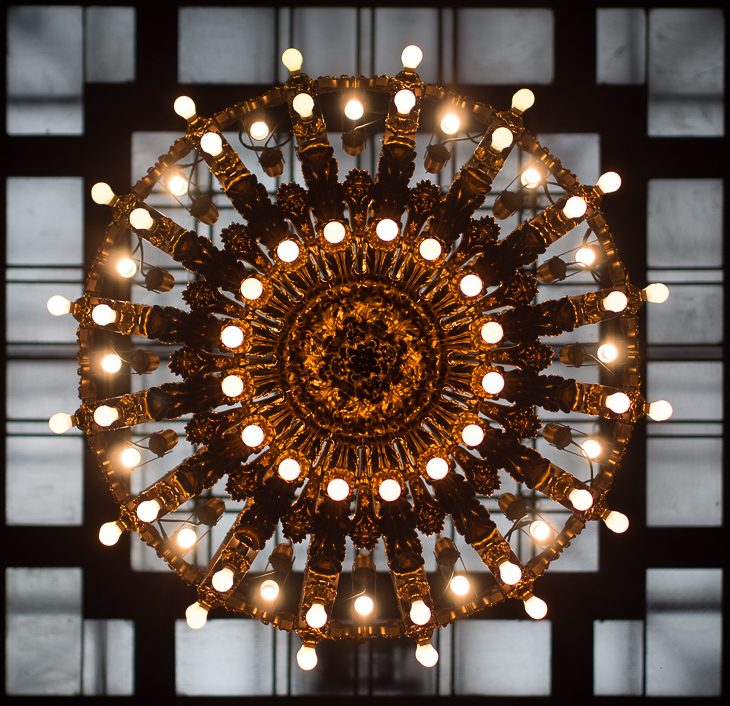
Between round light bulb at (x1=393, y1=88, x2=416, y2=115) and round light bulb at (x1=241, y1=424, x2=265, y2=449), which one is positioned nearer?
round light bulb at (x1=241, y1=424, x2=265, y2=449)

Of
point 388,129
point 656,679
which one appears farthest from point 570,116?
point 656,679

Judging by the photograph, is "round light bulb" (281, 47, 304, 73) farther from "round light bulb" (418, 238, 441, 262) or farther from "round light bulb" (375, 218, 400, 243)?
"round light bulb" (418, 238, 441, 262)

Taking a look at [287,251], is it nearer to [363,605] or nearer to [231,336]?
[231,336]

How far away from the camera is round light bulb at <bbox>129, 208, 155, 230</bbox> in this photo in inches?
98.8

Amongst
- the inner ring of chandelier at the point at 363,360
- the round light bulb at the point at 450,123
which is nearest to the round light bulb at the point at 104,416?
the inner ring of chandelier at the point at 363,360

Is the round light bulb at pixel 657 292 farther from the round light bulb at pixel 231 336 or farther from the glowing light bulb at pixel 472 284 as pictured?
the round light bulb at pixel 231 336

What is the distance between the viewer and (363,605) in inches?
101

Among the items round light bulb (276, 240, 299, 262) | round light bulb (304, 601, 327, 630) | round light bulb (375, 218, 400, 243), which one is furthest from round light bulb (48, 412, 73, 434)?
round light bulb (375, 218, 400, 243)

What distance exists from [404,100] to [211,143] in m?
0.95

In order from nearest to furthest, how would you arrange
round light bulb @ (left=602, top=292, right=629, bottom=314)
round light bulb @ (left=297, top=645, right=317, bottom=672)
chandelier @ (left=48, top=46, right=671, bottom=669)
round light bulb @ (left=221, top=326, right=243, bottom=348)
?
round light bulb @ (left=221, top=326, right=243, bottom=348)
round light bulb @ (left=602, top=292, right=629, bottom=314)
chandelier @ (left=48, top=46, right=671, bottom=669)
round light bulb @ (left=297, top=645, right=317, bottom=672)

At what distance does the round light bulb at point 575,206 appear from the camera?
248 cm

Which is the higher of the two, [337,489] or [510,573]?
[337,489]

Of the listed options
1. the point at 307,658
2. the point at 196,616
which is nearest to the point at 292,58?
the point at 196,616

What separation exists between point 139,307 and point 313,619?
5.82 feet
